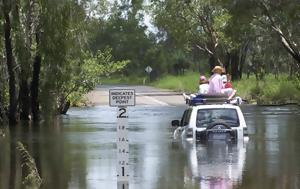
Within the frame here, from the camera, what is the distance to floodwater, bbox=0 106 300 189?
12289 mm

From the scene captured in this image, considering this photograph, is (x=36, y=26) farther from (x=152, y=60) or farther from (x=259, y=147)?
(x=152, y=60)

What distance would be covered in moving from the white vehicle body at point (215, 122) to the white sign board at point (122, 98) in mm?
5890

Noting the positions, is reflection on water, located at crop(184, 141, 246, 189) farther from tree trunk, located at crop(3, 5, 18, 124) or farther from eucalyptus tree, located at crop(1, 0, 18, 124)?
tree trunk, located at crop(3, 5, 18, 124)

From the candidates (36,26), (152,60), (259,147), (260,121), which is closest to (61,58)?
(36,26)

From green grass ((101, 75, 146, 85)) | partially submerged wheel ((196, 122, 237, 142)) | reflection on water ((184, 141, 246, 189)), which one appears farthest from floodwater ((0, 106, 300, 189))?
green grass ((101, 75, 146, 85))

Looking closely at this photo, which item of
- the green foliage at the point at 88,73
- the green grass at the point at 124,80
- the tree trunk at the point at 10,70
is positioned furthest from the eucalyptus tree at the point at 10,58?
the green grass at the point at 124,80

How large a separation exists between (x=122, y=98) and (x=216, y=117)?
6334 mm

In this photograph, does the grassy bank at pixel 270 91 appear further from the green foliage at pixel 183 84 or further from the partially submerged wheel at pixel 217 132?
the partially submerged wheel at pixel 217 132

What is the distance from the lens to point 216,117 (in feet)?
54.9

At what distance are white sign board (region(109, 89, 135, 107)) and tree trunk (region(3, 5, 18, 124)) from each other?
13323 millimetres

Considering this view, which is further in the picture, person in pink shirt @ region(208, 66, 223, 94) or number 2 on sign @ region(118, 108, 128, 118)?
person in pink shirt @ region(208, 66, 223, 94)

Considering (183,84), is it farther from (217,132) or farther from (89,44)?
(217,132)

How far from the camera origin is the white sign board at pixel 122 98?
1073 cm

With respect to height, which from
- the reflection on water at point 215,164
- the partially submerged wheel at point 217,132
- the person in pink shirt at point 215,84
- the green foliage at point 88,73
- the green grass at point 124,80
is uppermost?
the green grass at point 124,80
